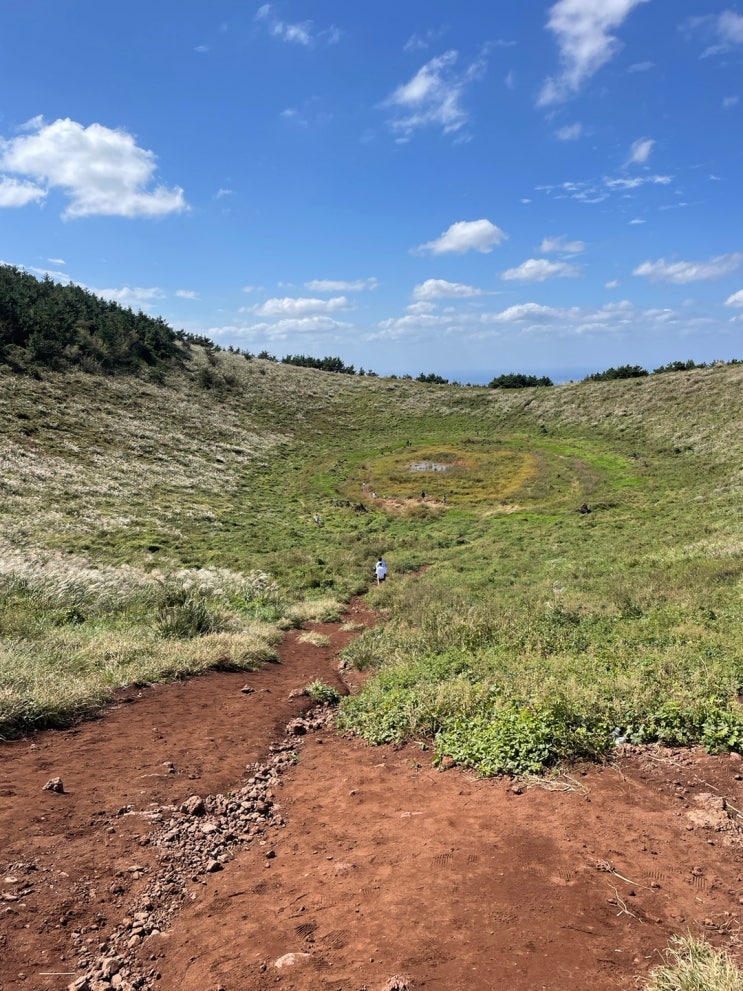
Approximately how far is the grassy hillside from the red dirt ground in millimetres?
955

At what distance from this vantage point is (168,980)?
4211 mm

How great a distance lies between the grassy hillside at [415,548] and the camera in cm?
877

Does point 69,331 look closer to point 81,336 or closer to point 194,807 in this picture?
point 81,336

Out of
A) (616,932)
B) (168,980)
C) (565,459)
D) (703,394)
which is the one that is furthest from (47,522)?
(703,394)

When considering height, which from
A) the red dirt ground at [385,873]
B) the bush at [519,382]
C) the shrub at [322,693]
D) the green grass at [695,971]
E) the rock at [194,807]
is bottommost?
the shrub at [322,693]

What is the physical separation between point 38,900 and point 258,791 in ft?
9.26

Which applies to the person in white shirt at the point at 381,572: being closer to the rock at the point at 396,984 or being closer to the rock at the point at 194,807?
the rock at the point at 194,807

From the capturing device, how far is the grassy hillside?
8.77 metres

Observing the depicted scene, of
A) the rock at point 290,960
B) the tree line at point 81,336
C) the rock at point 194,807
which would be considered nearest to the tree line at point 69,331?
the tree line at point 81,336

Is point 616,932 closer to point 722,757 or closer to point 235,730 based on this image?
point 722,757

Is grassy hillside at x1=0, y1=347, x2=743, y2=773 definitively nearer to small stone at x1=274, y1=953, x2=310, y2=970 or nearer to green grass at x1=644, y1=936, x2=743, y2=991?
green grass at x1=644, y1=936, x2=743, y2=991

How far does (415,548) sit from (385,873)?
24.6 m

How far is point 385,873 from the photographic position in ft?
17.4

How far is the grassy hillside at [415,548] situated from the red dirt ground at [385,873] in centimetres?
95
